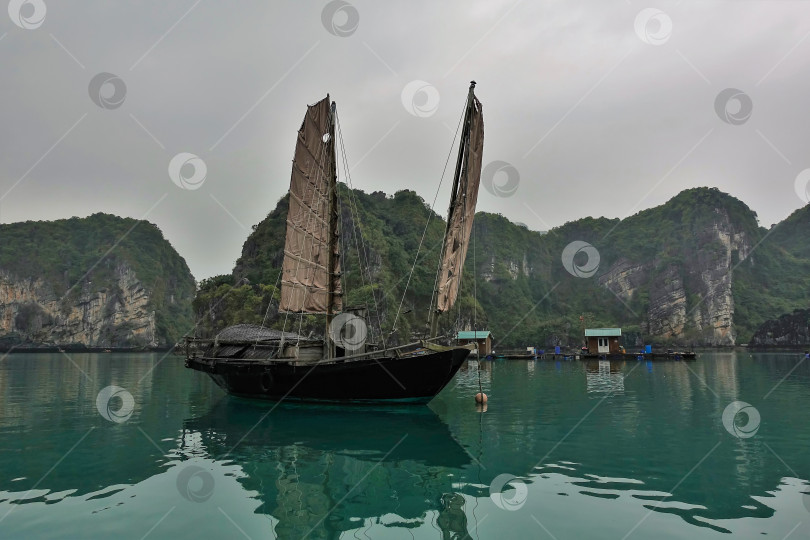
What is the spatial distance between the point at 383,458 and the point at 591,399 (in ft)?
40.4

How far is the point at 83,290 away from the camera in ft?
428

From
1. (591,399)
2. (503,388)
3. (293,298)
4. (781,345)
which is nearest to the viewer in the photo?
(591,399)

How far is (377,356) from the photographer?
1748 cm

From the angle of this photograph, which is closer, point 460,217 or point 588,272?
point 460,217

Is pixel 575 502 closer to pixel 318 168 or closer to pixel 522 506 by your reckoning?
pixel 522 506

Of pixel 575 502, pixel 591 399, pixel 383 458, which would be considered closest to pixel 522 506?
pixel 575 502

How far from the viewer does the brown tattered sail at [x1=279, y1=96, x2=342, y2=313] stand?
70.1 feet

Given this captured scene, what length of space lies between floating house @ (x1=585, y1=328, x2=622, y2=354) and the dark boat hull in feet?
142
